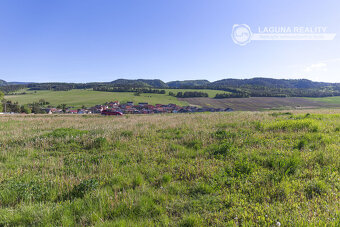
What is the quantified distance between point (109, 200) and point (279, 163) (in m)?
4.91

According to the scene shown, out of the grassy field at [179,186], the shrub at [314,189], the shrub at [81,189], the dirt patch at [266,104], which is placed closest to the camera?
the grassy field at [179,186]

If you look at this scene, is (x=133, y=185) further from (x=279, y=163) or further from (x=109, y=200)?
(x=279, y=163)

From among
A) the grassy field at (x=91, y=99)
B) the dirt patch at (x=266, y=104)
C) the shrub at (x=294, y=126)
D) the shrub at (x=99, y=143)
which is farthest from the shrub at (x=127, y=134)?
the grassy field at (x=91, y=99)

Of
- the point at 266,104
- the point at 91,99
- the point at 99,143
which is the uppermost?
the point at 91,99

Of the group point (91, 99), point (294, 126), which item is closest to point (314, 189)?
point (294, 126)

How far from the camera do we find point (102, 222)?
10.1 feet

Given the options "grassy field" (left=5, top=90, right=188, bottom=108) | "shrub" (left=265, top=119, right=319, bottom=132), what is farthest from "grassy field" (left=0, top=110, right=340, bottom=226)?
"grassy field" (left=5, top=90, right=188, bottom=108)

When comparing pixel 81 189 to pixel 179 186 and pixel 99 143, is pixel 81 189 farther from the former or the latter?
pixel 99 143

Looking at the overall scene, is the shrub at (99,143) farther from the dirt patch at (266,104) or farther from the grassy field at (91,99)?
the grassy field at (91,99)

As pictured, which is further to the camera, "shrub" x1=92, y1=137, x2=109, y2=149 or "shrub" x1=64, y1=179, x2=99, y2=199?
"shrub" x1=92, y1=137, x2=109, y2=149

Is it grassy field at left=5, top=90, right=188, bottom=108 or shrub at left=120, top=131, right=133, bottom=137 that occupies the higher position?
grassy field at left=5, top=90, right=188, bottom=108

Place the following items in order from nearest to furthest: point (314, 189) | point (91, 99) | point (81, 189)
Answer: point (314, 189) < point (81, 189) < point (91, 99)

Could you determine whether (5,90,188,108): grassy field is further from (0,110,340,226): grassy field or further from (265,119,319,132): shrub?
(0,110,340,226): grassy field

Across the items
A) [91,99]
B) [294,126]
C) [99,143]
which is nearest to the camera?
[99,143]
